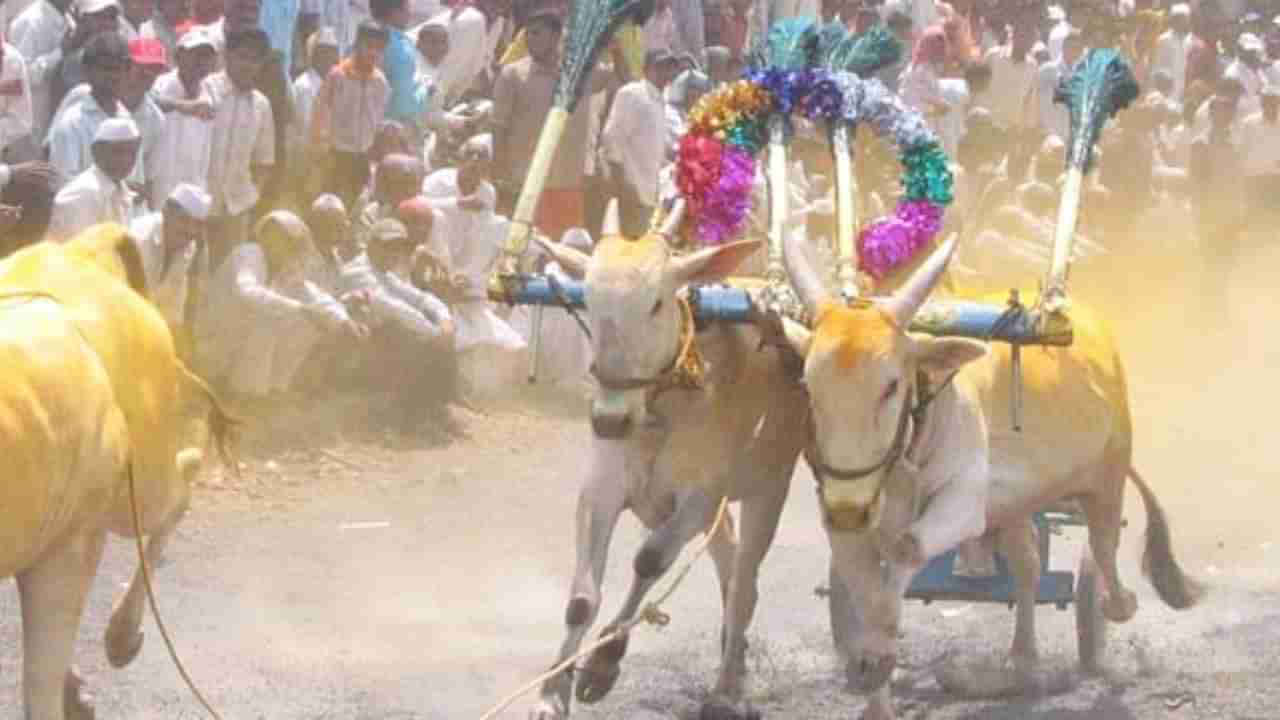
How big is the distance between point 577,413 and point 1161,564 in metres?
5.00

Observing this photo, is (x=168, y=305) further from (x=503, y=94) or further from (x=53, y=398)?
(x=53, y=398)

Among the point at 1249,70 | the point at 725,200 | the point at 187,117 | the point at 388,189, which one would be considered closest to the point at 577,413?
the point at 388,189

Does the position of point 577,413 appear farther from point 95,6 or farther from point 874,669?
point 874,669

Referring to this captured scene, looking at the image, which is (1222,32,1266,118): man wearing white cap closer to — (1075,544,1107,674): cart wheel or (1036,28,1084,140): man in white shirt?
(1036,28,1084,140): man in white shirt

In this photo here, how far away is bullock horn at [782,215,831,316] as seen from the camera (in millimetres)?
8633

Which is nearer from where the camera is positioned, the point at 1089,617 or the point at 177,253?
the point at 1089,617

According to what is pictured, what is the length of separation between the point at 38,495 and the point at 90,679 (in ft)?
8.10

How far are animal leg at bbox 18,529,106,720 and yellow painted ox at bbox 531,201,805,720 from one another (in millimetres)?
1855

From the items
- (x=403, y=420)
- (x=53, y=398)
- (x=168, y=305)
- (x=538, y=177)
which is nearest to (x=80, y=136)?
(x=168, y=305)

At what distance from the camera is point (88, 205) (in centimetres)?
1202

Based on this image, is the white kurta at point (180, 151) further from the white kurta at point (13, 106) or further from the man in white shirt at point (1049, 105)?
the man in white shirt at point (1049, 105)

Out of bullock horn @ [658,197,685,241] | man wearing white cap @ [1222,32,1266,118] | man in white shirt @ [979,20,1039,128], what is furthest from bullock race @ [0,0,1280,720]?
man wearing white cap @ [1222,32,1266,118]

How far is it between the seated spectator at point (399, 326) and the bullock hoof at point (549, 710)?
5.21m

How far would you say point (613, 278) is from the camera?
895 centimetres
